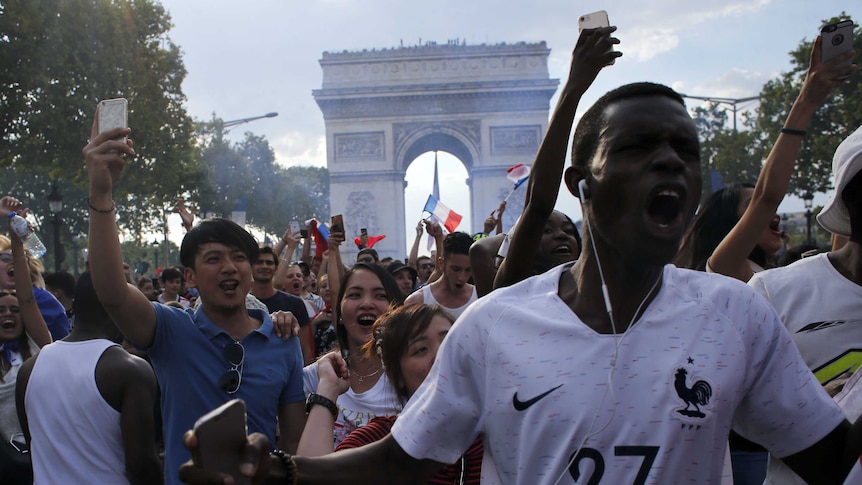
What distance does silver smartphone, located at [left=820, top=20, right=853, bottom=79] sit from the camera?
8.36ft

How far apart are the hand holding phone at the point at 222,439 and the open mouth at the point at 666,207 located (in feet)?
2.94

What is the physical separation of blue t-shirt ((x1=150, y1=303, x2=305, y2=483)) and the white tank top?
254 mm

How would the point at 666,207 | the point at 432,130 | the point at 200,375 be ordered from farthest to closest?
the point at 432,130
the point at 200,375
the point at 666,207

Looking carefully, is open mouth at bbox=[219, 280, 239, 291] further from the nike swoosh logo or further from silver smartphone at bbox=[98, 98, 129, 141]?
the nike swoosh logo

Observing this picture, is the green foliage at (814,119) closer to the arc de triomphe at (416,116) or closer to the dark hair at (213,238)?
the arc de triomphe at (416,116)

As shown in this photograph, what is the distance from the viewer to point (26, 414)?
139 inches

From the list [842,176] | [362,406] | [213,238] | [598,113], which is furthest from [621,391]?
[213,238]

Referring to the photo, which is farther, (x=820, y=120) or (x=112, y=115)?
(x=820, y=120)

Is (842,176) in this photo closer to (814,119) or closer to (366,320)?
(366,320)

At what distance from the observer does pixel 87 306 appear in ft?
11.5

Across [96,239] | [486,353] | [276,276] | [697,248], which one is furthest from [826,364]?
[276,276]

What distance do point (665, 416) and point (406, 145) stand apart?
134ft

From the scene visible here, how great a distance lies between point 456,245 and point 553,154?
3.44m

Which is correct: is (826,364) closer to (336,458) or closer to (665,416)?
(665,416)
